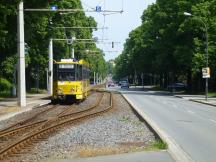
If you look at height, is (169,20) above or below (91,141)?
above

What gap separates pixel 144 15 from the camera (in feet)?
382

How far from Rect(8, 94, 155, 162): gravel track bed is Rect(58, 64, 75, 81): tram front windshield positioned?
1983cm

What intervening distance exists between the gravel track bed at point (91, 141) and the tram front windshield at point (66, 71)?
19.8 m

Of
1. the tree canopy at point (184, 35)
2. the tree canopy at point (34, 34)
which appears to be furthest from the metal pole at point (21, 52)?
the tree canopy at point (184, 35)

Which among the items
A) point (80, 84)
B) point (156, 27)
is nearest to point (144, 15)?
point (156, 27)

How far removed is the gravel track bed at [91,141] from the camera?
48.3 feet

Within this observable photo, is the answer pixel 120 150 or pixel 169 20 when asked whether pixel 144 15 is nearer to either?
pixel 169 20

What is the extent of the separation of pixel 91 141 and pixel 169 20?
2454 inches

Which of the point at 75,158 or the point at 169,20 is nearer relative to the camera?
the point at 75,158

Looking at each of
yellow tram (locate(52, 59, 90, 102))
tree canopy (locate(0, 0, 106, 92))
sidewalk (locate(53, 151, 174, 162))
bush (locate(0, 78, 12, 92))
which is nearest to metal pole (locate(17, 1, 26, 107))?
tree canopy (locate(0, 0, 106, 92))

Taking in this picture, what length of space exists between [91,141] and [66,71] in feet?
89.1

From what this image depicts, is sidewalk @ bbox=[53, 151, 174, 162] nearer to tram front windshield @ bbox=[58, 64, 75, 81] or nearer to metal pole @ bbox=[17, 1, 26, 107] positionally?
metal pole @ bbox=[17, 1, 26, 107]

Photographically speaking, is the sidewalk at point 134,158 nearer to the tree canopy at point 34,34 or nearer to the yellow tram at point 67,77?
the tree canopy at point 34,34

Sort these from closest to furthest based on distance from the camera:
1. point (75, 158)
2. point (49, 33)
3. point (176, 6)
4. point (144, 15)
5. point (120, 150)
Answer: point (75, 158) → point (120, 150) → point (49, 33) → point (176, 6) → point (144, 15)
